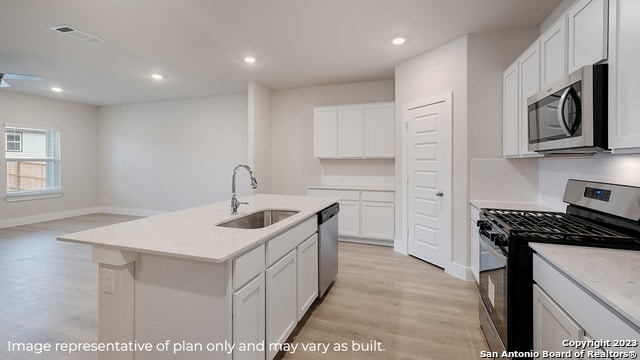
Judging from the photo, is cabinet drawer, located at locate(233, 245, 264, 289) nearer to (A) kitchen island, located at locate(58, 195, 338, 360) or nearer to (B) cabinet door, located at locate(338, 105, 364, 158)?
(A) kitchen island, located at locate(58, 195, 338, 360)

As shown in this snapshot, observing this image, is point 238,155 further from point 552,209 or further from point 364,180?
point 552,209

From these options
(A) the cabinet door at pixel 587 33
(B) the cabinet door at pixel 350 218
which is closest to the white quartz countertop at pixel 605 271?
(A) the cabinet door at pixel 587 33

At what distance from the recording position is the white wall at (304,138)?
4898mm

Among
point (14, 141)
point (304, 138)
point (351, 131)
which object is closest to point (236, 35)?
point (351, 131)

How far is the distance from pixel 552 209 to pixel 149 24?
439 centimetres

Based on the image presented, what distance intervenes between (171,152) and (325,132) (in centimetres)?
393

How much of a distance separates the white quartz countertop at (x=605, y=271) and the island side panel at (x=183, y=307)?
4.61 feet

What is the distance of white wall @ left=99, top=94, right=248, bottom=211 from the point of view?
595 centimetres

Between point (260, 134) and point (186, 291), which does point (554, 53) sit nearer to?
point (186, 291)

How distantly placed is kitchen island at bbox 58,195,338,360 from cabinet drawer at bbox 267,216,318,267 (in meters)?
0.01

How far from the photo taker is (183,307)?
1356 millimetres

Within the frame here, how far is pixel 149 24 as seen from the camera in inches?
113

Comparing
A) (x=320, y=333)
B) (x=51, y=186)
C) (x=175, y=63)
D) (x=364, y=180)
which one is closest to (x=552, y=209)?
(x=320, y=333)

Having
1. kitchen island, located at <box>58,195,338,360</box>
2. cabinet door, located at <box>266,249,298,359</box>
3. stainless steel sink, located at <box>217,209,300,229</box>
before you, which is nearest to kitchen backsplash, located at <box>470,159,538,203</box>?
stainless steel sink, located at <box>217,209,300,229</box>
